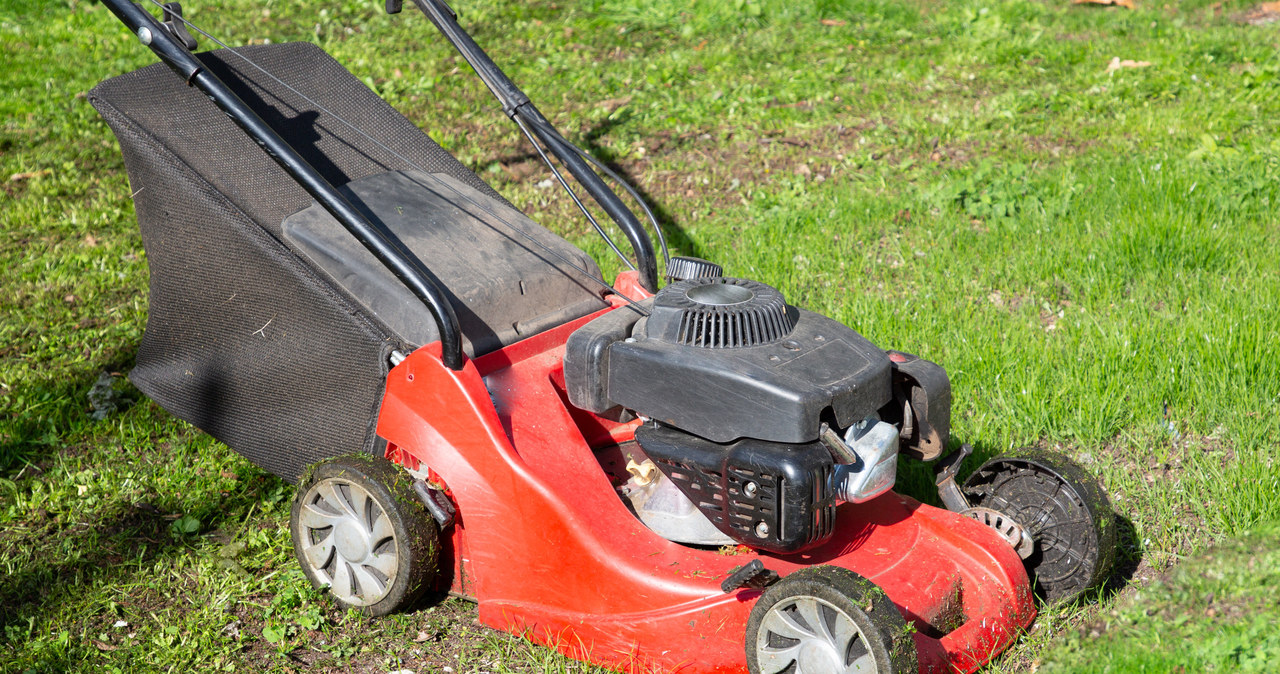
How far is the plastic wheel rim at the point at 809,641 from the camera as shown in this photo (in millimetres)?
1958

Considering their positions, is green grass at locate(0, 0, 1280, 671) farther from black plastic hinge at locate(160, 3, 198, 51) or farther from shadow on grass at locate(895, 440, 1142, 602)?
black plastic hinge at locate(160, 3, 198, 51)

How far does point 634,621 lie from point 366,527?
664mm

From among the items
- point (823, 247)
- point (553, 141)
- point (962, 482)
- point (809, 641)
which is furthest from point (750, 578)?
point (823, 247)

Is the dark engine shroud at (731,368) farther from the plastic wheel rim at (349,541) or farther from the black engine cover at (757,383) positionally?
the plastic wheel rim at (349,541)

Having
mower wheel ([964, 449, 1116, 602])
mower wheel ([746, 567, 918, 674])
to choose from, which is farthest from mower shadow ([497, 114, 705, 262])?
mower wheel ([746, 567, 918, 674])

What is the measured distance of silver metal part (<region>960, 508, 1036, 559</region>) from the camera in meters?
2.38

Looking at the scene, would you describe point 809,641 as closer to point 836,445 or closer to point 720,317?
point 836,445

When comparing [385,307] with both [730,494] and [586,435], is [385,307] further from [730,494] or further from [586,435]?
[730,494]

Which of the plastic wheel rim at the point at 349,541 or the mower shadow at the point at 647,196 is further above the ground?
the plastic wheel rim at the point at 349,541

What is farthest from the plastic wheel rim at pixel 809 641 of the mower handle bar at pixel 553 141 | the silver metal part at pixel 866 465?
the mower handle bar at pixel 553 141

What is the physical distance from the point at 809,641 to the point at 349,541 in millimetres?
1085

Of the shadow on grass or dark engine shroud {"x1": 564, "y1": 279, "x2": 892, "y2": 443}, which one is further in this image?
the shadow on grass

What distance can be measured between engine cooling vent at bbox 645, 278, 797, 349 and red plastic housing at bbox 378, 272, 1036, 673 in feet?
1.23

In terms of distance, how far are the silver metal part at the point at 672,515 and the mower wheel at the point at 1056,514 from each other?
677mm
